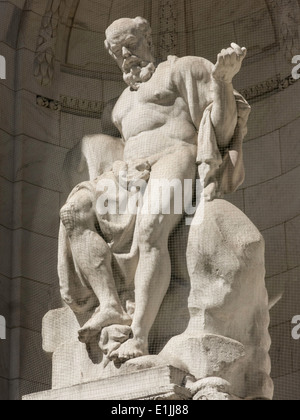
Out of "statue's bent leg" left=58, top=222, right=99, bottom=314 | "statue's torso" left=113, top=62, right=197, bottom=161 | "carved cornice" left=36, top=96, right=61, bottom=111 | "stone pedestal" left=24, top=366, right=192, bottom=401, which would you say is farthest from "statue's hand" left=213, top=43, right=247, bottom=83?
"carved cornice" left=36, top=96, right=61, bottom=111

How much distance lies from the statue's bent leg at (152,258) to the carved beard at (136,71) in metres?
0.66

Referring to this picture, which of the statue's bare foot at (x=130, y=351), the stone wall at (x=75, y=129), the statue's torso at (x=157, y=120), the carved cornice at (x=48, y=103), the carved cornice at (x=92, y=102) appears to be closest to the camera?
the statue's bare foot at (x=130, y=351)

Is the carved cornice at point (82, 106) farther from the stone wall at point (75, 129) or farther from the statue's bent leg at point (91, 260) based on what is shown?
the statue's bent leg at point (91, 260)

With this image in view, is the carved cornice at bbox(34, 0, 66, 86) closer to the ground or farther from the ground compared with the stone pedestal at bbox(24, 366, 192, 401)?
farther from the ground

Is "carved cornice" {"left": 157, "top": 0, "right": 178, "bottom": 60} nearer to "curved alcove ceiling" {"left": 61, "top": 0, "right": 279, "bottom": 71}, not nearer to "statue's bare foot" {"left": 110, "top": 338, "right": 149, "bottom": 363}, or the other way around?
"curved alcove ceiling" {"left": 61, "top": 0, "right": 279, "bottom": 71}

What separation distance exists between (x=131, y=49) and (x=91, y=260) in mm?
1268

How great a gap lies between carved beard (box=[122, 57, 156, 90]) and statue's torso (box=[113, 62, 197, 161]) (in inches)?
1.7

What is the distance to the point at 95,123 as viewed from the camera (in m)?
9.59

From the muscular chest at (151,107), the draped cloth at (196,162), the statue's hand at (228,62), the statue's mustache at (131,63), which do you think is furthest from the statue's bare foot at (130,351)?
the statue's mustache at (131,63)

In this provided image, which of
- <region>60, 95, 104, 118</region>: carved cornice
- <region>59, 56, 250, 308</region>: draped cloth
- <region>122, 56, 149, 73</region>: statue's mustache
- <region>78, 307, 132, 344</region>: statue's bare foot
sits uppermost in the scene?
<region>60, 95, 104, 118</region>: carved cornice

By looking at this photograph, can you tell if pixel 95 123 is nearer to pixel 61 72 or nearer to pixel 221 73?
pixel 61 72

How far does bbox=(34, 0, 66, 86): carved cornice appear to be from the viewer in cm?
961

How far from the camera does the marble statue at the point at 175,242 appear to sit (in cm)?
779

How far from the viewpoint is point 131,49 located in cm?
856
